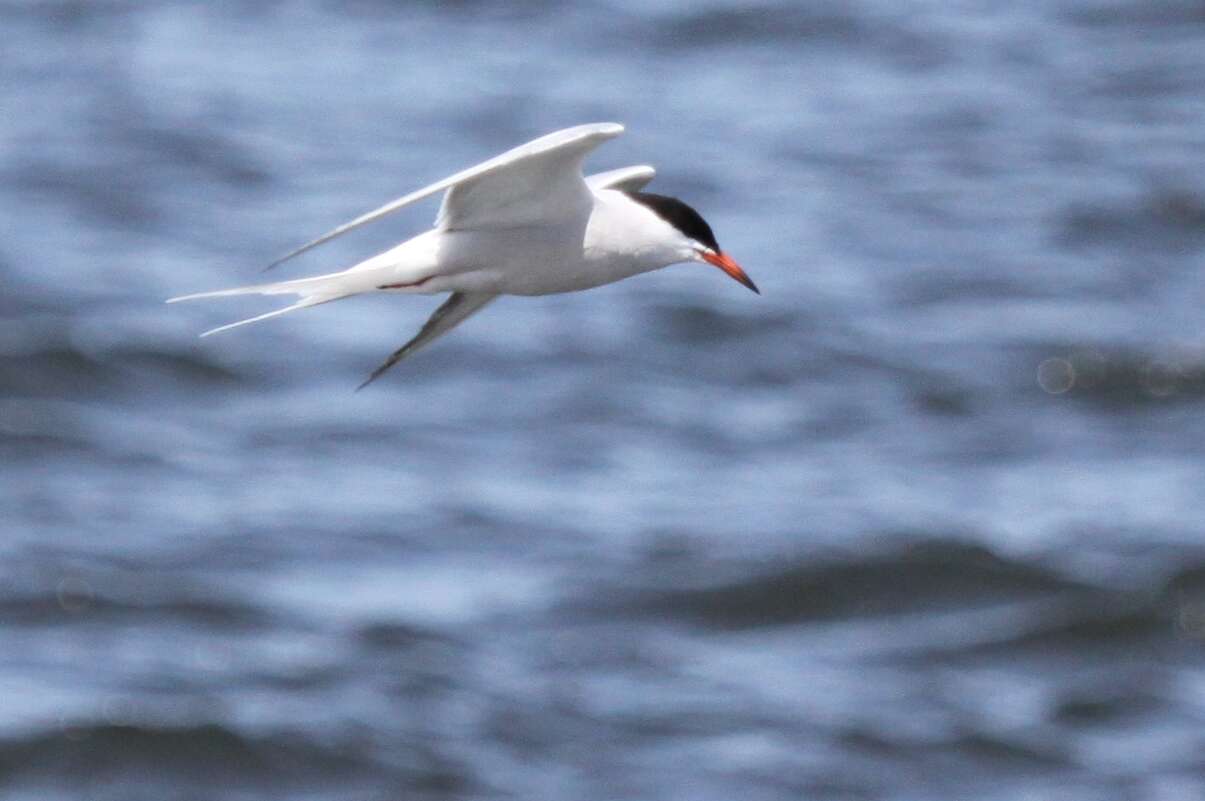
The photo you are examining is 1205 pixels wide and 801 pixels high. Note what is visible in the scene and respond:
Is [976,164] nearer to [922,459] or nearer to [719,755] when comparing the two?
[922,459]

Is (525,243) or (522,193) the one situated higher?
(522,193)

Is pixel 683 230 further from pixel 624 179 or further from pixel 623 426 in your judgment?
pixel 623 426

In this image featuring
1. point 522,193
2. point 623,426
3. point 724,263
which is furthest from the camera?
point 623,426

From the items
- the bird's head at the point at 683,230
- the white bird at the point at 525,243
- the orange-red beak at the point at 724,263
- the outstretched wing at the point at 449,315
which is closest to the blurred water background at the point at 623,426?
the outstretched wing at the point at 449,315

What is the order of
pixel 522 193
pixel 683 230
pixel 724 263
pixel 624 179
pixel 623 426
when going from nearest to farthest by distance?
pixel 522 193
pixel 683 230
pixel 724 263
pixel 624 179
pixel 623 426

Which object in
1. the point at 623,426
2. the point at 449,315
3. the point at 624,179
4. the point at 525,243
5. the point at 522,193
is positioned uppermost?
the point at 624,179

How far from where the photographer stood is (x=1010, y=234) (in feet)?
74.0

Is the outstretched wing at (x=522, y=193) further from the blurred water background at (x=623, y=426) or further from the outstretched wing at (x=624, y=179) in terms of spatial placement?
the blurred water background at (x=623, y=426)

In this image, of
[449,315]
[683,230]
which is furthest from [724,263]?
[449,315]

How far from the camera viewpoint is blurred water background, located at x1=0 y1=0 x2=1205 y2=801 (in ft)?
49.9

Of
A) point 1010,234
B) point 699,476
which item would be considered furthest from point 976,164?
point 699,476

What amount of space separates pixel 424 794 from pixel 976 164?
12.1 m

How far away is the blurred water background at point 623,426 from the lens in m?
15.2

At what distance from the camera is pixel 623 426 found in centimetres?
1953
